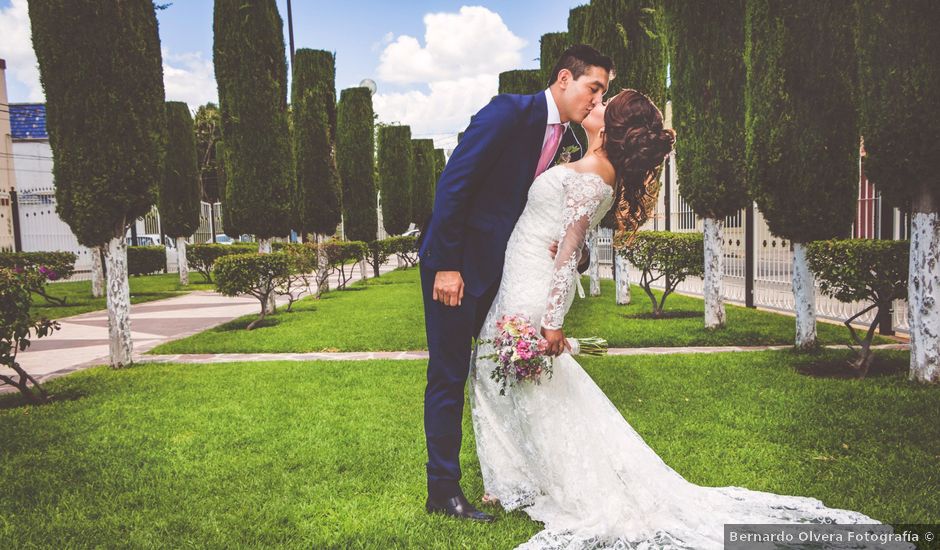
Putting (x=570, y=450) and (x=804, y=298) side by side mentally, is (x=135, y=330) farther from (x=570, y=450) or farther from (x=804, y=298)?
(x=804, y=298)

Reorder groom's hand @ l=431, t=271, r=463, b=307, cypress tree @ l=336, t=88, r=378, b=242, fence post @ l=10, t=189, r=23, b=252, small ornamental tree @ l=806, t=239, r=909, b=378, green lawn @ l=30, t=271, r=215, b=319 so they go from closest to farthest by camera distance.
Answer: groom's hand @ l=431, t=271, r=463, b=307 → small ornamental tree @ l=806, t=239, r=909, b=378 → green lawn @ l=30, t=271, r=215, b=319 → fence post @ l=10, t=189, r=23, b=252 → cypress tree @ l=336, t=88, r=378, b=242

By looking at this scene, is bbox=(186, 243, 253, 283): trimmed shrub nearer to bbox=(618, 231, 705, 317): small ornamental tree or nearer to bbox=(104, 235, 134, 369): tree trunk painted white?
bbox=(104, 235, 134, 369): tree trunk painted white

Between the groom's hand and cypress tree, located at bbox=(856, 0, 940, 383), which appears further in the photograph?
cypress tree, located at bbox=(856, 0, 940, 383)

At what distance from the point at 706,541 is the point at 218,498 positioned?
2567mm

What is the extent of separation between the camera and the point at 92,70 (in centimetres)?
709

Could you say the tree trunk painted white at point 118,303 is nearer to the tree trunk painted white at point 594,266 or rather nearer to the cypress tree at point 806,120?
the cypress tree at point 806,120

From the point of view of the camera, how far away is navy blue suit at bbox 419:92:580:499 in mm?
2871

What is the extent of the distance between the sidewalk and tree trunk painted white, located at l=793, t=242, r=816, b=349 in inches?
319

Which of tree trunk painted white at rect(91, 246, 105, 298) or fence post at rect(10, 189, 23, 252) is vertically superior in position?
fence post at rect(10, 189, 23, 252)

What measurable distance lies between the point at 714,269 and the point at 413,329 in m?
4.50

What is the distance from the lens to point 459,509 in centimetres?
310

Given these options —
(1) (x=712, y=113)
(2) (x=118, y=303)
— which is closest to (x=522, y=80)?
(1) (x=712, y=113)

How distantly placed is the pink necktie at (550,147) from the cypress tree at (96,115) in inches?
234

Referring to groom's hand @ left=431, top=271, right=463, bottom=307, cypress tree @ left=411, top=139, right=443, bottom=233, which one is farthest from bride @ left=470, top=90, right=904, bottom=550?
cypress tree @ left=411, top=139, right=443, bottom=233
